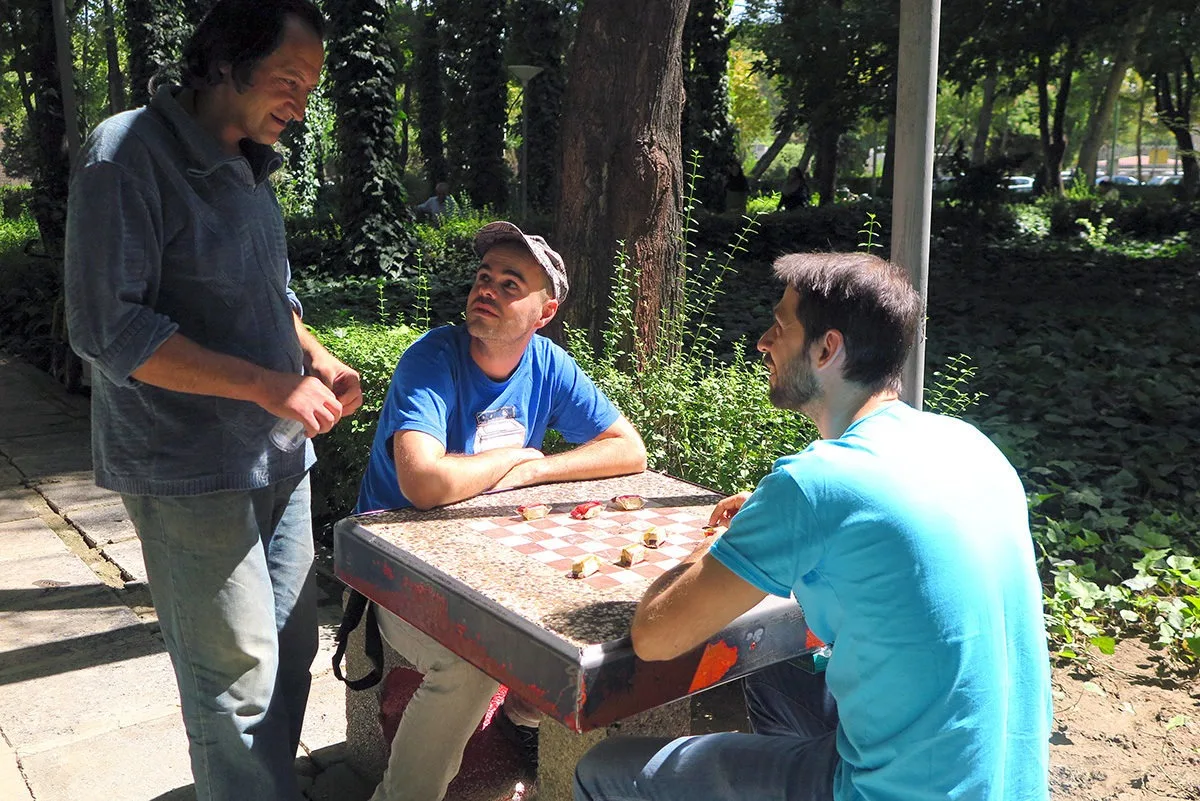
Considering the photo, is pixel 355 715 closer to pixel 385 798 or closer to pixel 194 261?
pixel 385 798

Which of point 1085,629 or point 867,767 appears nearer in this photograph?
point 867,767

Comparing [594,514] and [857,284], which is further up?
[857,284]

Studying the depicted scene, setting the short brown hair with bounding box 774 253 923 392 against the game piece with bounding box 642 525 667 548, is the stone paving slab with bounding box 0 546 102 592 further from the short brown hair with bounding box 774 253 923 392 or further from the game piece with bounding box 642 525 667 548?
the short brown hair with bounding box 774 253 923 392

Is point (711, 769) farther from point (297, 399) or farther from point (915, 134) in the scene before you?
point (915, 134)

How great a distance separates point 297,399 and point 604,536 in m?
0.78

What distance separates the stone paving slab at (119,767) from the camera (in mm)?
3141

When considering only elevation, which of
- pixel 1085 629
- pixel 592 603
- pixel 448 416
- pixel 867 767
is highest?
pixel 448 416

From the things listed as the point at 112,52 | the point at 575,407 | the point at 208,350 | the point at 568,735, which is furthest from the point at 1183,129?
the point at 112,52

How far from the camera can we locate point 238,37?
2.28m

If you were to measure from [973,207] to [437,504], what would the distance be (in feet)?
40.4

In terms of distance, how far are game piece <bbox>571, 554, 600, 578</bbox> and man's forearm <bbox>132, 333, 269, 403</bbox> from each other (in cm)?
73

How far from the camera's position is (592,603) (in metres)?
2.08

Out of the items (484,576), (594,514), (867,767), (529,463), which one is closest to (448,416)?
(529,463)

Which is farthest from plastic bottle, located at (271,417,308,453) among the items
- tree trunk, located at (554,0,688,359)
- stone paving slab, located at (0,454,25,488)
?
stone paving slab, located at (0,454,25,488)
